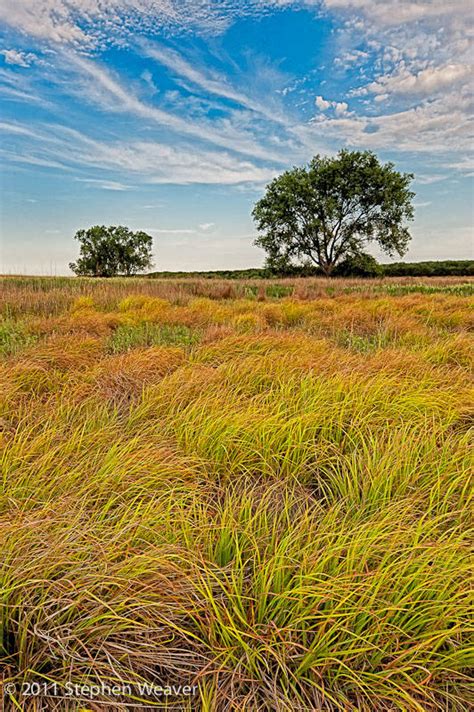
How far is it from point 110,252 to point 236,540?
5512cm

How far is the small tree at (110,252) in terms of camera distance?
50906 mm

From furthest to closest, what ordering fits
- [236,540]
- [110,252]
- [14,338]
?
[110,252]
[14,338]
[236,540]

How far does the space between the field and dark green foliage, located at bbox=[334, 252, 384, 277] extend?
26.7 metres

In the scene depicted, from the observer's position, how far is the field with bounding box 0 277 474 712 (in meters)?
1.10

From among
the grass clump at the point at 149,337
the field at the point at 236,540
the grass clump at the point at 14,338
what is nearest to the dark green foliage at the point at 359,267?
the grass clump at the point at 149,337

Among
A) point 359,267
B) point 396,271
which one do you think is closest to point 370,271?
point 359,267

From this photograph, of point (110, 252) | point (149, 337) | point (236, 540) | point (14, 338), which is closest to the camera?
point (236, 540)

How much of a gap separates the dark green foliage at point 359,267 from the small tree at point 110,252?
1203 inches

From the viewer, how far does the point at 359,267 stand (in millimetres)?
28547

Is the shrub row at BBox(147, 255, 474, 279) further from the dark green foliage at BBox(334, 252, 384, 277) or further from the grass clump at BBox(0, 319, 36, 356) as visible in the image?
the grass clump at BBox(0, 319, 36, 356)

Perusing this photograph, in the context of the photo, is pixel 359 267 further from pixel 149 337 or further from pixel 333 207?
pixel 149 337

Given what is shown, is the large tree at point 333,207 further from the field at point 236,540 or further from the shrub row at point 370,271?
the field at point 236,540

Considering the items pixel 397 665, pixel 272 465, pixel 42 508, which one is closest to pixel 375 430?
pixel 272 465

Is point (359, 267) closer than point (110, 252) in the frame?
Yes
